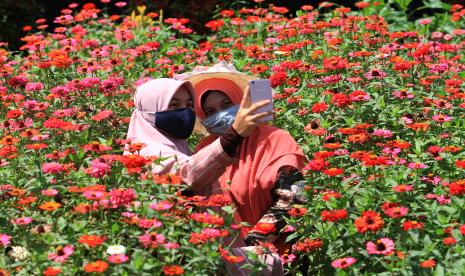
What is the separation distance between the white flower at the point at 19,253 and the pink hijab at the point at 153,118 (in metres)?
0.72

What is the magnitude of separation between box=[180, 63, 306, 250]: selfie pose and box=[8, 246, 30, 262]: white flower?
0.95 metres

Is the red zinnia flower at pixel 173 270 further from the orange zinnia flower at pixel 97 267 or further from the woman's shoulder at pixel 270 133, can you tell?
the woman's shoulder at pixel 270 133

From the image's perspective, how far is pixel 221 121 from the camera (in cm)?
457

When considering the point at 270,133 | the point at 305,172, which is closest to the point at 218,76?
the point at 270,133

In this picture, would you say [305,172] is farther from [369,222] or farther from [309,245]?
[369,222]

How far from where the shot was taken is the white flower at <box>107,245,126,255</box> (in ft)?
11.7

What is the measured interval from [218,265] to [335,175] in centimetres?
72

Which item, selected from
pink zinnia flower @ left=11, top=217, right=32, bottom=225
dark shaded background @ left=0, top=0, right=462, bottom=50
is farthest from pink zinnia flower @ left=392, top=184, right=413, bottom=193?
dark shaded background @ left=0, top=0, right=462, bottom=50

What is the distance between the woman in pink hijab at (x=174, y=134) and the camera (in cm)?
410

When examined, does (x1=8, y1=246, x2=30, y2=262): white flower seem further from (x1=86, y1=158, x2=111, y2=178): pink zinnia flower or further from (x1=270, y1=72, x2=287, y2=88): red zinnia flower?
(x1=270, y1=72, x2=287, y2=88): red zinnia flower

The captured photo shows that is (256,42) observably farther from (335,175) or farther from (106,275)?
(106,275)

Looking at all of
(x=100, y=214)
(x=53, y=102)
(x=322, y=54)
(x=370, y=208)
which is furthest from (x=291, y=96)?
(x=100, y=214)

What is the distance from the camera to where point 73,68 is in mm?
6207

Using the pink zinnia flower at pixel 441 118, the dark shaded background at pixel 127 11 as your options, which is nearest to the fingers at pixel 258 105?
the pink zinnia flower at pixel 441 118
